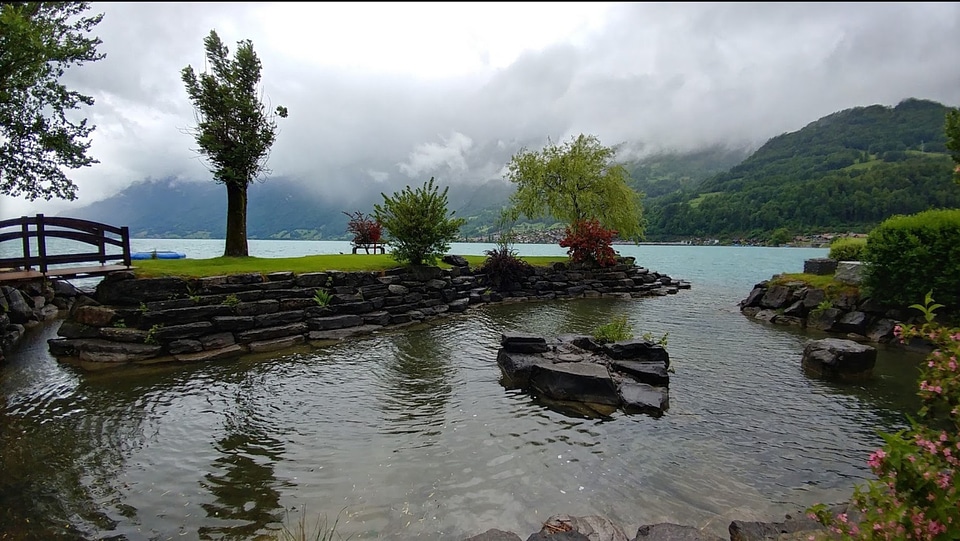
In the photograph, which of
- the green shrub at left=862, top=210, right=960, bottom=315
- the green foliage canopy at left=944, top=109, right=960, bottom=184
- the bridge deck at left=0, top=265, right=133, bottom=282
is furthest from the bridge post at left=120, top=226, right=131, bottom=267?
the green foliage canopy at left=944, top=109, right=960, bottom=184

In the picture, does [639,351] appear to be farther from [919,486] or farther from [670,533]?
[919,486]

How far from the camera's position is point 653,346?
10.2 meters

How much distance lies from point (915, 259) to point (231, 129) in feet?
86.2

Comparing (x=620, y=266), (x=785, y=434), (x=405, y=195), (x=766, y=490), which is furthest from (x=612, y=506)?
(x=620, y=266)

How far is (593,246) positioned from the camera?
2786 centimetres

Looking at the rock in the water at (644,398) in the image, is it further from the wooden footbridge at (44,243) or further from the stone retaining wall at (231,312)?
the wooden footbridge at (44,243)

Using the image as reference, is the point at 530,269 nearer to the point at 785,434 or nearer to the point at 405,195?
the point at 405,195

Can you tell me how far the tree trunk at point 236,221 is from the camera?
1936 centimetres

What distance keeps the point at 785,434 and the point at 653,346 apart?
358 cm

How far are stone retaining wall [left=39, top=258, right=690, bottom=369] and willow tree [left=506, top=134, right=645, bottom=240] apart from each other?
16.2m

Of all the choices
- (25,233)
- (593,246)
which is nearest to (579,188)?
(593,246)

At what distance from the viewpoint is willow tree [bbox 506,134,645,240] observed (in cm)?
3175

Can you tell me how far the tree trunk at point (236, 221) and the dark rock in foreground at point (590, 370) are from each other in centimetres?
1509

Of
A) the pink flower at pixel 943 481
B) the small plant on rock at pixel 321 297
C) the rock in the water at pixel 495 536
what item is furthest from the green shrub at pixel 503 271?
the pink flower at pixel 943 481
